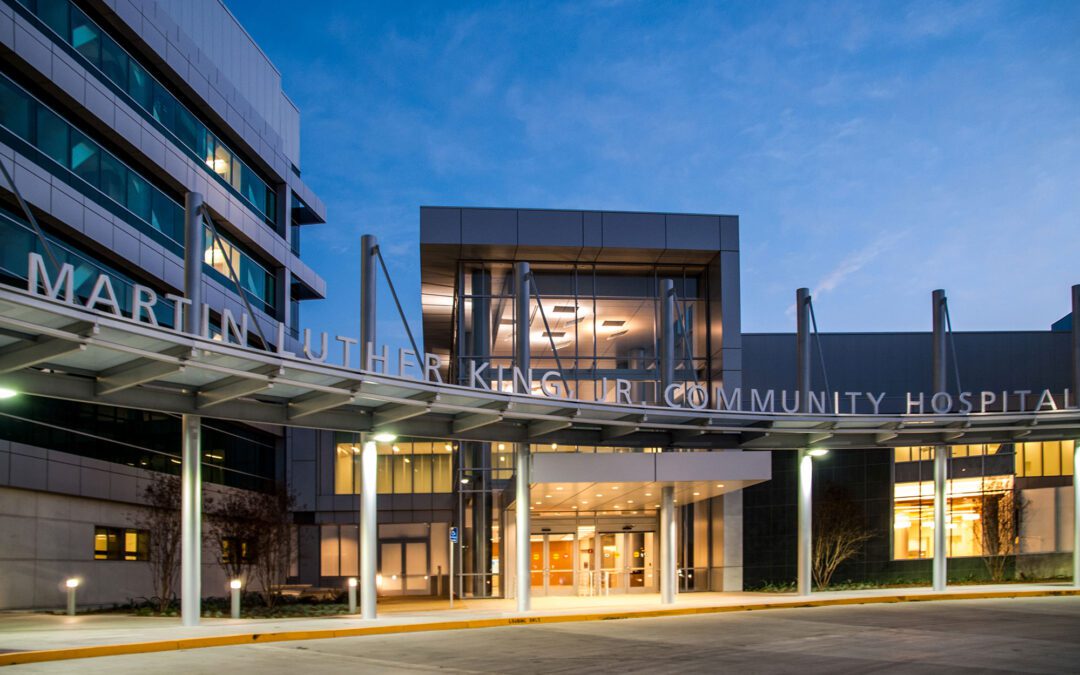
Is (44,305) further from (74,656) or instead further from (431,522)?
(431,522)

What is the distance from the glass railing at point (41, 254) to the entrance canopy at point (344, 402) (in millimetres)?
6241

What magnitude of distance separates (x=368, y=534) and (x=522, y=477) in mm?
4579

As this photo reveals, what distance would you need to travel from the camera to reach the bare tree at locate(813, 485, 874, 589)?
3934cm

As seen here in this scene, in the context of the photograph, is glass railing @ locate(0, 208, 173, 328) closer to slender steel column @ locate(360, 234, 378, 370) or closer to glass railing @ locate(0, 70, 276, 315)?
glass railing @ locate(0, 70, 276, 315)

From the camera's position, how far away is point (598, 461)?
97.0 ft

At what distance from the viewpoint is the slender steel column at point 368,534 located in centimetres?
2497

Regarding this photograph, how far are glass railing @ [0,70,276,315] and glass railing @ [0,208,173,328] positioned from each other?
2389mm

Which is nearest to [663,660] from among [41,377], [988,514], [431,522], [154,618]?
[41,377]

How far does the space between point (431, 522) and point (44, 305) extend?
41741mm

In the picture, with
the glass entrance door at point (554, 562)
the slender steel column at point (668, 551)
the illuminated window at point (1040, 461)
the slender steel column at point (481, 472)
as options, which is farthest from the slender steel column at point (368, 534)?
the illuminated window at point (1040, 461)

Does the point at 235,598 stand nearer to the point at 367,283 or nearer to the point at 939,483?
the point at 367,283

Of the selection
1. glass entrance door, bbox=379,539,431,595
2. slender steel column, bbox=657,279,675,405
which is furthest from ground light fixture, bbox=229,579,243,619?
glass entrance door, bbox=379,539,431,595

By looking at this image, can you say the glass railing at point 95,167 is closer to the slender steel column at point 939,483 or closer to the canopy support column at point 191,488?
the canopy support column at point 191,488

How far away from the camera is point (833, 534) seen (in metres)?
39.6
